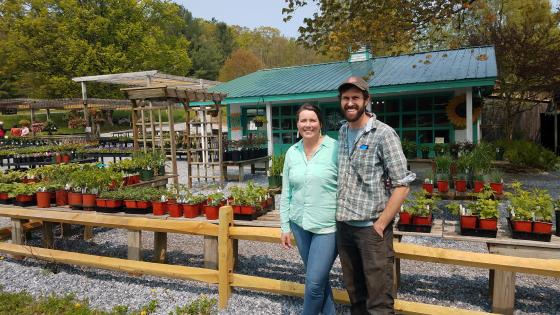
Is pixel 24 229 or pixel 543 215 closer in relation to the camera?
pixel 543 215

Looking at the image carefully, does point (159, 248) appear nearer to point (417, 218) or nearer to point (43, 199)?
point (43, 199)

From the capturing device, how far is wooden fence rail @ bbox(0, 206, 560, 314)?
2.97 m

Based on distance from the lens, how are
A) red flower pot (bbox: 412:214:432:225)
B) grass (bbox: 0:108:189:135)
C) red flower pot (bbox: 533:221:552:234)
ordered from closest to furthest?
red flower pot (bbox: 533:221:552:234) < red flower pot (bbox: 412:214:432:225) < grass (bbox: 0:108:189:135)

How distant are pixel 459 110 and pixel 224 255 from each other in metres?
9.46

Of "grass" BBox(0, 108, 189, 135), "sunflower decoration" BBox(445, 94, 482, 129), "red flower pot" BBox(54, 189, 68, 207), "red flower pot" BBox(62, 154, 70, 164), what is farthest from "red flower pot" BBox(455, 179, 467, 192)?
"grass" BBox(0, 108, 189, 135)

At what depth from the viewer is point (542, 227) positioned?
356 centimetres

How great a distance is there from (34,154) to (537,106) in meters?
18.4

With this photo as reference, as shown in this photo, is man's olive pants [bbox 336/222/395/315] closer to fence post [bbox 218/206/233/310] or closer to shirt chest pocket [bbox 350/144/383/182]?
shirt chest pocket [bbox 350/144/383/182]

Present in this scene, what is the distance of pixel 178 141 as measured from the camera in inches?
655

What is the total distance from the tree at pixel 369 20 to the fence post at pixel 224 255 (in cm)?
485

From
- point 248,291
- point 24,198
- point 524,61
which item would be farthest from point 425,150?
point 24,198

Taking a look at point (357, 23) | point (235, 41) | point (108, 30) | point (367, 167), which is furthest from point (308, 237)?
point (235, 41)

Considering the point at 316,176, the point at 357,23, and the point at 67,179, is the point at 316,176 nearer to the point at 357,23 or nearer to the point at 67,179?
the point at 67,179

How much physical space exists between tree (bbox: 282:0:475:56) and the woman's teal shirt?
5.15 m
